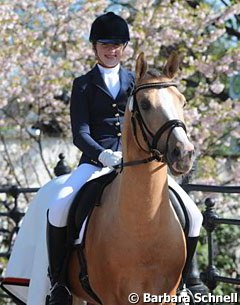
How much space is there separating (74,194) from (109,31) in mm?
1174

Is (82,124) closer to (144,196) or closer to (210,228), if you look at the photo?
(144,196)

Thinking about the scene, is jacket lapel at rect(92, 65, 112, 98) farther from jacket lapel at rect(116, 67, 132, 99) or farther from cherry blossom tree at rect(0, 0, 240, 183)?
cherry blossom tree at rect(0, 0, 240, 183)

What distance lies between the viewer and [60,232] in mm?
5305

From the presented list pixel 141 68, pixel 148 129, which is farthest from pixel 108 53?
pixel 148 129

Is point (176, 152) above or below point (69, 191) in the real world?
above

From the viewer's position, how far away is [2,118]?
506 inches

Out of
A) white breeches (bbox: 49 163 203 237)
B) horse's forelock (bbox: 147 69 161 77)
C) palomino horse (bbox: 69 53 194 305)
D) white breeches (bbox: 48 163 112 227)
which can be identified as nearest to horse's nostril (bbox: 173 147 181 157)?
palomino horse (bbox: 69 53 194 305)

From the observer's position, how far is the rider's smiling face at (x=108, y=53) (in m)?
5.48

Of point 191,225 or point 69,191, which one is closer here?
point 191,225

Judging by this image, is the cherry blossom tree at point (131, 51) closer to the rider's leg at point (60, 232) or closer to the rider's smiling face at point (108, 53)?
the rider's smiling face at point (108, 53)

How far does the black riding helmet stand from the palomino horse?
754mm

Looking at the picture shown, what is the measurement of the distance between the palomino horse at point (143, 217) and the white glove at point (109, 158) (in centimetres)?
14

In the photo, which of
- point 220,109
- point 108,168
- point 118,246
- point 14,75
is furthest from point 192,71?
point 118,246

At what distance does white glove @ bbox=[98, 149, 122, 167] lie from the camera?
16.3ft
